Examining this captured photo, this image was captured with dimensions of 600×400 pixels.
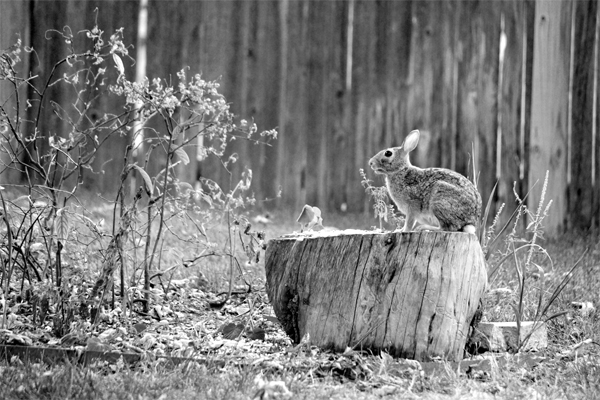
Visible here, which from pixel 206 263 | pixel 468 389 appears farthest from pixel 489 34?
pixel 468 389

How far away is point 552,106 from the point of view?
24.4 ft

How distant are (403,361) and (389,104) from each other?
5479 millimetres

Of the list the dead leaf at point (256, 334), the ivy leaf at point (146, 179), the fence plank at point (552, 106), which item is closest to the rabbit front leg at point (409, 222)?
the dead leaf at point (256, 334)

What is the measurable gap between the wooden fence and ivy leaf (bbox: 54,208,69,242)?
4.62m

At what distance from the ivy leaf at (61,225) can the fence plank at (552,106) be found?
4.97m

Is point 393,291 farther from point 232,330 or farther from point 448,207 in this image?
point 232,330

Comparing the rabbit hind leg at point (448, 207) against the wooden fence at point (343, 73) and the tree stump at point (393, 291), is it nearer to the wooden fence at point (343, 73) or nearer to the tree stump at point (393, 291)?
the tree stump at point (393, 291)

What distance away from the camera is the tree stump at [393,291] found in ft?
11.2

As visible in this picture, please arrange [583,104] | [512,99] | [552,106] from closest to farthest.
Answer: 1. [552,106]
2. [583,104]
3. [512,99]

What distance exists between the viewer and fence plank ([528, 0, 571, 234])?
7.41 meters

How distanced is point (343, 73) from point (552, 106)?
2.37 meters

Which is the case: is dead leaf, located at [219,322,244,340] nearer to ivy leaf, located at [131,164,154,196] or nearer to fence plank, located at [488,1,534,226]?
ivy leaf, located at [131,164,154,196]

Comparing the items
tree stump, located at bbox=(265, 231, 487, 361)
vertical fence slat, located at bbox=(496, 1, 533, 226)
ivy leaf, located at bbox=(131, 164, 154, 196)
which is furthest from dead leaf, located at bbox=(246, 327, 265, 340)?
vertical fence slat, located at bbox=(496, 1, 533, 226)

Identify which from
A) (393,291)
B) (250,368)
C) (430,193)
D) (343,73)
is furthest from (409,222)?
(343,73)
